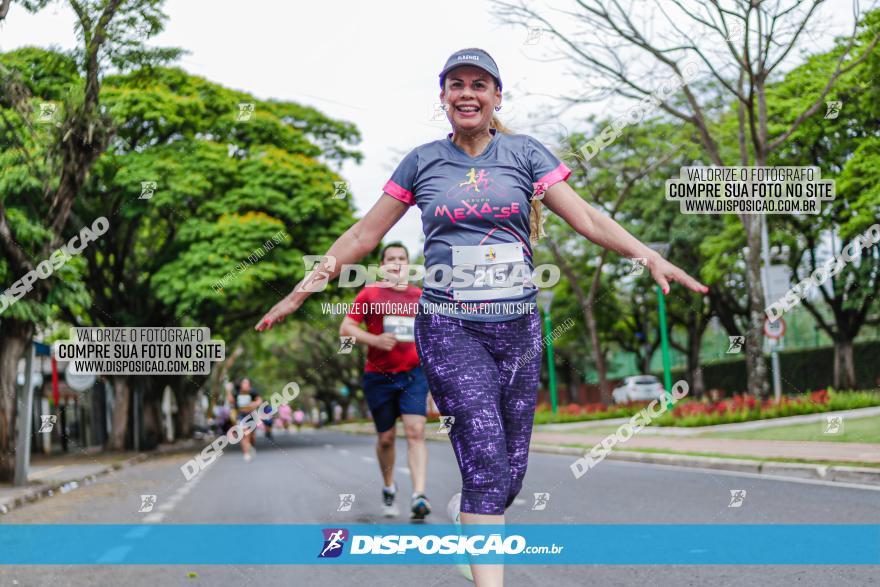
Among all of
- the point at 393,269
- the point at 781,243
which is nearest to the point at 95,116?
the point at 393,269

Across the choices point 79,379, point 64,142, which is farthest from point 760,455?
point 79,379

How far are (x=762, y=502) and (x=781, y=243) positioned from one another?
1016 inches

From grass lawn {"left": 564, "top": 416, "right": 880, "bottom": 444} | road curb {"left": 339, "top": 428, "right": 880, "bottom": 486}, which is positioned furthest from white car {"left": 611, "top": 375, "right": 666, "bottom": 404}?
road curb {"left": 339, "top": 428, "right": 880, "bottom": 486}

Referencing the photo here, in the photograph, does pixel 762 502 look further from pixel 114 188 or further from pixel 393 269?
pixel 114 188

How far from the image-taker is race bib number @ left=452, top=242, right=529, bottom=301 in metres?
3.57

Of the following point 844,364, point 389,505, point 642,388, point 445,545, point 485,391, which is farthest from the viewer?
point 642,388

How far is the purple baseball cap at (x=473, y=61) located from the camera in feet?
11.7

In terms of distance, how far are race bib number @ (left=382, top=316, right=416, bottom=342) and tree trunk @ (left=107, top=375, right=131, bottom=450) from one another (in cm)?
2232

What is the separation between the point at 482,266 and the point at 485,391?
0.45 meters

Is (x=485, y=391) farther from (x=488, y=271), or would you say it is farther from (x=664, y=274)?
(x=664, y=274)

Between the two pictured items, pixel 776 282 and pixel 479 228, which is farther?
pixel 776 282

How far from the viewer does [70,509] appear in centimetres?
1076

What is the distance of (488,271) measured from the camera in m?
3.57

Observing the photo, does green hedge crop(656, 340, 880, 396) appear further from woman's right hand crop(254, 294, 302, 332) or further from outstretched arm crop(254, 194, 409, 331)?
woman's right hand crop(254, 294, 302, 332)
